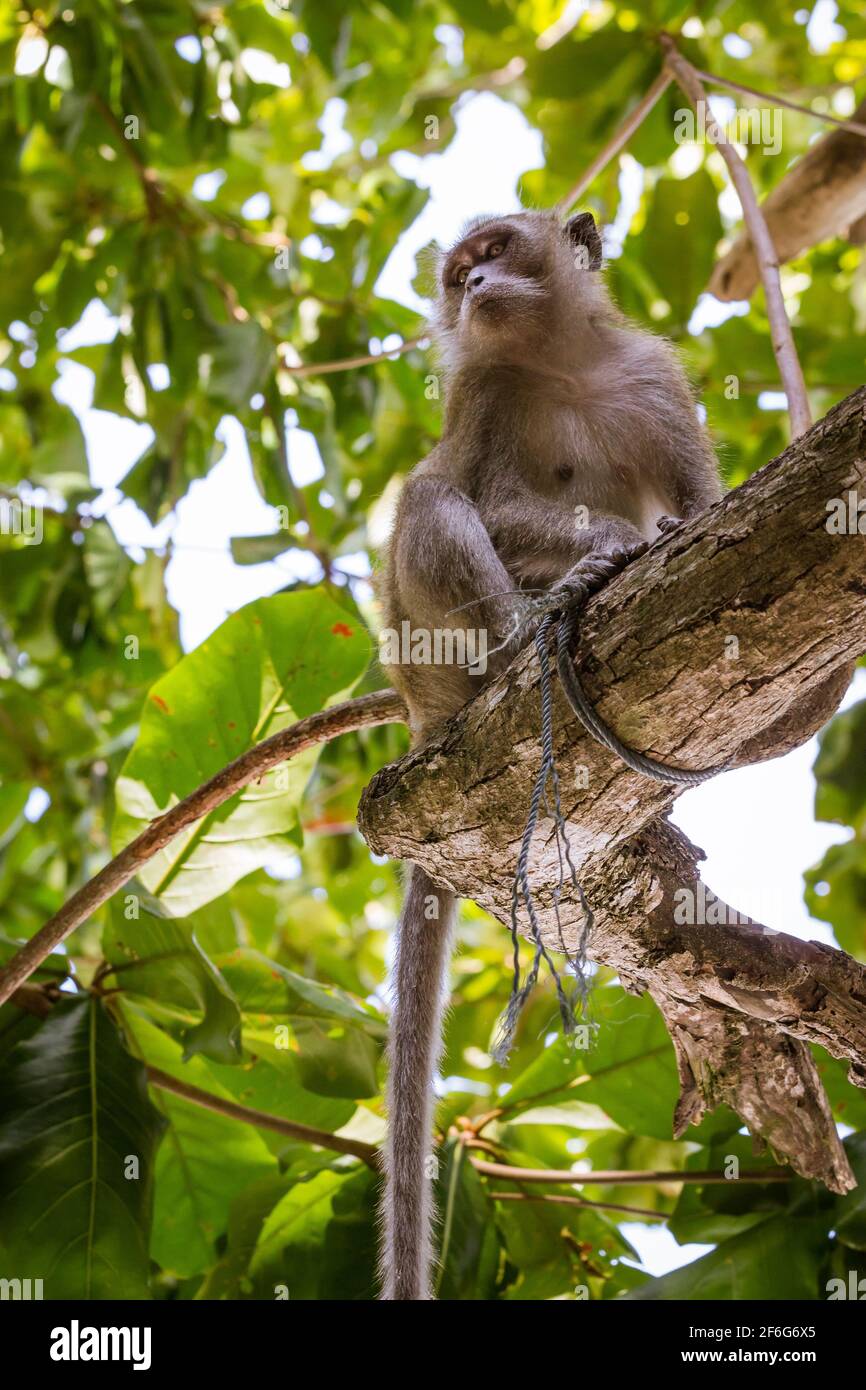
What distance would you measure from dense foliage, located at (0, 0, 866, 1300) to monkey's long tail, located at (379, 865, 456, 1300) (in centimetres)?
22

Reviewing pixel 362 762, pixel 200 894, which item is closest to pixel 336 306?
pixel 362 762

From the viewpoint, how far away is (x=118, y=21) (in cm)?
550

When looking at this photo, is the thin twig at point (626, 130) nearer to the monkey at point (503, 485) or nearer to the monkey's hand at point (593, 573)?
the monkey at point (503, 485)

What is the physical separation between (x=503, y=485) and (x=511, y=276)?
39.4 inches

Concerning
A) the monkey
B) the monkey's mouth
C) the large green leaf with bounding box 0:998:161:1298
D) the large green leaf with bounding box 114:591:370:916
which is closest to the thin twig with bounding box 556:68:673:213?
the monkey

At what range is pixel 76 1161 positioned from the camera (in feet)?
11.6

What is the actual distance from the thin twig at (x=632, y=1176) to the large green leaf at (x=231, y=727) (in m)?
1.29

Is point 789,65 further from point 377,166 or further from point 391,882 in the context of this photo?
point 391,882

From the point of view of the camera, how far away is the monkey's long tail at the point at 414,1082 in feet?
11.3

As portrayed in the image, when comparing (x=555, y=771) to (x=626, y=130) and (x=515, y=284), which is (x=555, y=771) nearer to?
(x=515, y=284)

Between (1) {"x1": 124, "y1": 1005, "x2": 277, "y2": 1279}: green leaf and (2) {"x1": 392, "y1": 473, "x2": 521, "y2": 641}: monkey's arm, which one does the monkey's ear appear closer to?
(2) {"x1": 392, "y1": 473, "x2": 521, "y2": 641}: monkey's arm

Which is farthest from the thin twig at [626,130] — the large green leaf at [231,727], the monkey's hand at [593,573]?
the monkey's hand at [593,573]

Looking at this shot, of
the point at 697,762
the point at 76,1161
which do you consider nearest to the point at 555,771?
the point at 697,762

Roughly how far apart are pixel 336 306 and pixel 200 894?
3.50 meters
